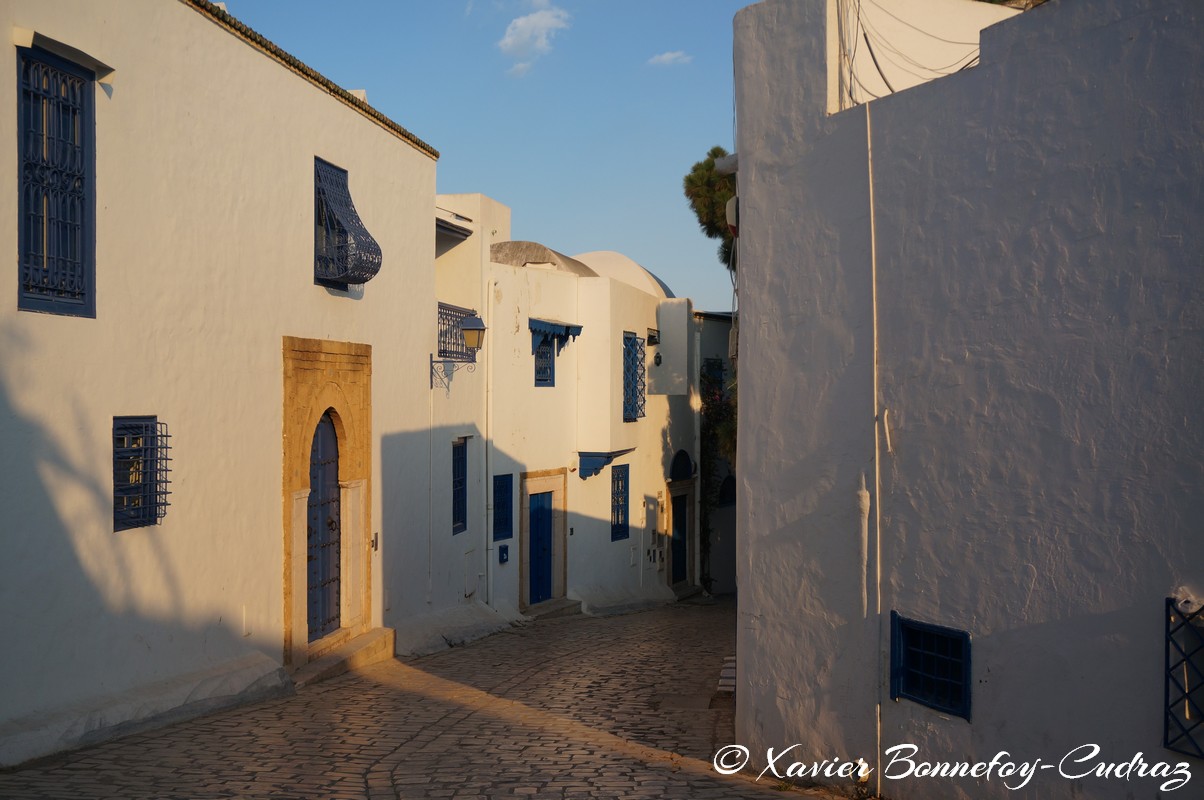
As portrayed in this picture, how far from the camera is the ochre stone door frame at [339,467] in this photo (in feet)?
34.2

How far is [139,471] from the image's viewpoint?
824 centimetres

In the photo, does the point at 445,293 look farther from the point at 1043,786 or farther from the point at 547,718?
the point at 1043,786

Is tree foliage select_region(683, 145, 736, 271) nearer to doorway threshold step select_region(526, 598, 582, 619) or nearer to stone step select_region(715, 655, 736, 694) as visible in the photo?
doorway threshold step select_region(526, 598, 582, 619)

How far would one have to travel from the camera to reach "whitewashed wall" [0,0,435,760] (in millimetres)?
7016

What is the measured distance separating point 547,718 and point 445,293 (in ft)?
27.0

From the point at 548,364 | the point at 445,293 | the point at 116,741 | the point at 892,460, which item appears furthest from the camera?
the point at 548,364

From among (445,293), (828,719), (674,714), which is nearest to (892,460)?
(828,719)

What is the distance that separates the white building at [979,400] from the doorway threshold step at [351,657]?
15.0 ft

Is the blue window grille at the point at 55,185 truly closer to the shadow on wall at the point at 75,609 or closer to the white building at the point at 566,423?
the shadow on wall at the point at 75,609

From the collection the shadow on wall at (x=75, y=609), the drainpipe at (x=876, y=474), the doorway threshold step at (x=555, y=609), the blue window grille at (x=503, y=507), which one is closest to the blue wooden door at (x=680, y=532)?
the doorway threshold step at (x=555, y=609)

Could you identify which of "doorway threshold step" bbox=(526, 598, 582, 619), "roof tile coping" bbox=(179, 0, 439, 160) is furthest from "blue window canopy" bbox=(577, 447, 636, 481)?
"roof tile coping" bbox=(179, 0, 439, 160)

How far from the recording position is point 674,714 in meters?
→ 9.38

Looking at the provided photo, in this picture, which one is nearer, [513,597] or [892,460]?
[892,460]

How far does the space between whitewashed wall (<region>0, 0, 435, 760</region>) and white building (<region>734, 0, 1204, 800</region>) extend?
4.54m
